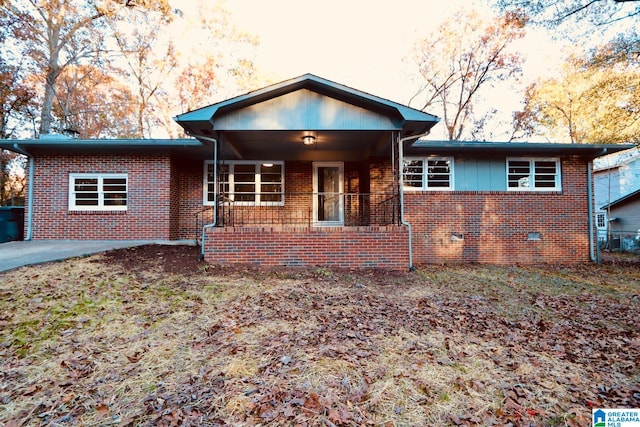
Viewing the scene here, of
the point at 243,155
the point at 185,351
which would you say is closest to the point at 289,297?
the point at 185,351

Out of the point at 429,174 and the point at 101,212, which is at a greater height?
the point at 429,174

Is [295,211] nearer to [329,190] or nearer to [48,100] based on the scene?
[329,190]

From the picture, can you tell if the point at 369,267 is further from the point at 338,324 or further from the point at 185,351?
the point at 185,351

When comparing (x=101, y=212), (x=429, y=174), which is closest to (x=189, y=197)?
(x=101, y=212)

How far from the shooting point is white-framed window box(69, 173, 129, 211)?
31.2 feet

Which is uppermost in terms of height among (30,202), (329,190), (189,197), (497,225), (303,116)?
(303,116)

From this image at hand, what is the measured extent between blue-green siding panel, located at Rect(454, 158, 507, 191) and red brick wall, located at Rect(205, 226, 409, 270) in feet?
12.3

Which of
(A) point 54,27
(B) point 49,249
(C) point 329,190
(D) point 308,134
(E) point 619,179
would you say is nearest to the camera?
(B) point 49,249

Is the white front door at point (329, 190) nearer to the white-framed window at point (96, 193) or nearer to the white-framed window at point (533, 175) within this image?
the white-framed window at point (533, 175)

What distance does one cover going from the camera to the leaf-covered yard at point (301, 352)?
2.24 metres

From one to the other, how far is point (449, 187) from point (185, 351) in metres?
8.62

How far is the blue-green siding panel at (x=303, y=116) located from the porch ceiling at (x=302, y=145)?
0.26m

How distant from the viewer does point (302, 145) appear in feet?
29.2

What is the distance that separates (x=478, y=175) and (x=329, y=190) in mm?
4667
